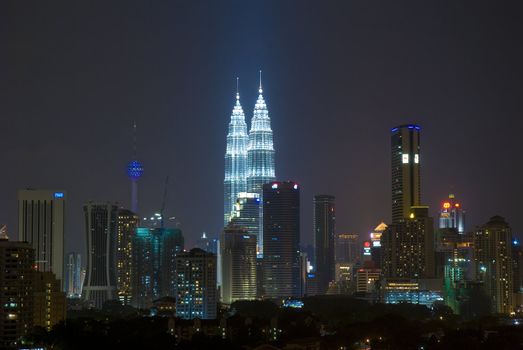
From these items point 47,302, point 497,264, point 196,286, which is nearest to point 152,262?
point 196,286

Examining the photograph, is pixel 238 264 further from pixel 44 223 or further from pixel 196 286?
pixel 196 286

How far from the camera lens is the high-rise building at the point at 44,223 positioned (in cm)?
10300

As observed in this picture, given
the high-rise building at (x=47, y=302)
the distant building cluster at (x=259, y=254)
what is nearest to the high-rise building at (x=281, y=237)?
the distant building cluster at (x=259, y=254)

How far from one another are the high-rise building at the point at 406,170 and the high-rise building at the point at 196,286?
34775mm

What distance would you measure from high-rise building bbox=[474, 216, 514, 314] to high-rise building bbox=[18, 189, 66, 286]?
40.2 meters

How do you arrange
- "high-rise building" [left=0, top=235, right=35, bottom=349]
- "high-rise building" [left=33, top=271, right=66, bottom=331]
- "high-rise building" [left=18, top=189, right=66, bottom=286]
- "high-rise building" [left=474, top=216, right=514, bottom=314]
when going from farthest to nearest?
1. "high-rise building" [left=474, top=216, right=514, bottom=314]
2. "high-rise building" [left=18, top=189, right=66, bottom=286]
3. "high-rise building" [left=33, top=271, right=66, bottom=331]
4. "high-rise building" [left=0, top=235, right=35, bottom=349]

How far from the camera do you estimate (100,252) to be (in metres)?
121

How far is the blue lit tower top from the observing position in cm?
13462

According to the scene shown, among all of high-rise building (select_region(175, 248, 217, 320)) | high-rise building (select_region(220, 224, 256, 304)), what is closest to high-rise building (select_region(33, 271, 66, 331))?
high-rise building (select_region(175, 248, 217, 320))

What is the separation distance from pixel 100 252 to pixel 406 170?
31853 millimetres

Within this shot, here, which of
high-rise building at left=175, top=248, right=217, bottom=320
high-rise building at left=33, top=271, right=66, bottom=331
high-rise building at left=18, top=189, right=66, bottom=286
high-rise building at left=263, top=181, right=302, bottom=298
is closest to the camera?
high-rise building at left=33, top=271, right=66, bottom=331

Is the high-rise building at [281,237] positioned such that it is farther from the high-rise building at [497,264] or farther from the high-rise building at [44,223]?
the high-rise building at [44,223]

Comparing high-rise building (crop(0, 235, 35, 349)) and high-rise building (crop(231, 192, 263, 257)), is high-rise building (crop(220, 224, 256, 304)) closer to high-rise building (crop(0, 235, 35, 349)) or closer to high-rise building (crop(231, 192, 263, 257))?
high-rise building (crop(231, 192, 263, 257))

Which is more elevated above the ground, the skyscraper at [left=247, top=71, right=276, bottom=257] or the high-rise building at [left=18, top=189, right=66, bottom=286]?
the skyscraper at [left=247, top=71, right=276, bottom=257]
